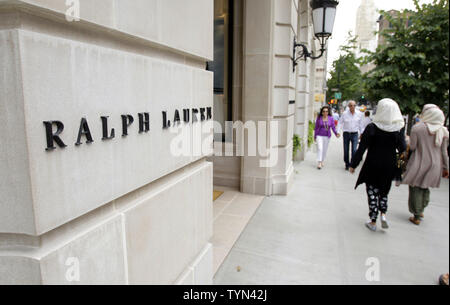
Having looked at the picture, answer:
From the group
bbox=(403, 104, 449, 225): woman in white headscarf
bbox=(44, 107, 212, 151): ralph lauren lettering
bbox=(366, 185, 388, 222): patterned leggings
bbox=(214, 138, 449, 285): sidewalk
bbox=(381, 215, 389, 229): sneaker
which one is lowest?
Result: bbox=(214, 138, 449, 285): sidewalk

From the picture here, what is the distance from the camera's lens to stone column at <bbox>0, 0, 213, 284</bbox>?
118 centimetres

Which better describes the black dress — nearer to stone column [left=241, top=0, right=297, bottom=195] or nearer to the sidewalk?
the sidewalk

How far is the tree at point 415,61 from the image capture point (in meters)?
7.32

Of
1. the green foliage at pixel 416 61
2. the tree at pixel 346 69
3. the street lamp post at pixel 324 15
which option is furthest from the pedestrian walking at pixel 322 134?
the tree at pixel 346 69

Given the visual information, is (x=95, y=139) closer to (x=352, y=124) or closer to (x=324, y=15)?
(x=324, y=15)

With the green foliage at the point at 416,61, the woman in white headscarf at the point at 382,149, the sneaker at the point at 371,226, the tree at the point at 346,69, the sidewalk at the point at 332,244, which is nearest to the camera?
the sidewalk at the point at 332,244

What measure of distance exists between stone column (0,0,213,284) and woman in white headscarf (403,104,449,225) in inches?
175

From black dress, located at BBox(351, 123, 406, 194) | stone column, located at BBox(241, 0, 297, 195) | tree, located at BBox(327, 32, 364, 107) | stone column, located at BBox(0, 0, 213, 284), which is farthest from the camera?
tree, located at BBox(327, 32, 364, 107)

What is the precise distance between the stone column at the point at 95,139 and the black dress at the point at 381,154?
3.47 meters

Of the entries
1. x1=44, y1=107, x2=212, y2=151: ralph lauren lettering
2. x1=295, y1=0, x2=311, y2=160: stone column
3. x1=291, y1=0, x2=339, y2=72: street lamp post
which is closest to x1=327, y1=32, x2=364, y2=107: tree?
x1=295, y1=0, x2=311, y2=160: stone column

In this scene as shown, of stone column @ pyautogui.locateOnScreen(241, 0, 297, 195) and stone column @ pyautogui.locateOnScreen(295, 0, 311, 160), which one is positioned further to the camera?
stone column @ pyautogui.locateOnScreen(295, 0, 311, 160)

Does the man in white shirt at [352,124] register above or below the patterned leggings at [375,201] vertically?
above

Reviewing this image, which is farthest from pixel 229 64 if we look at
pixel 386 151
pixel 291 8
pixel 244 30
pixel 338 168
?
pixel 338 168

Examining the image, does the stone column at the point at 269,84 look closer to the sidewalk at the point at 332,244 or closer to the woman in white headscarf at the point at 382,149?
the sidewalk at the point at 332,244
